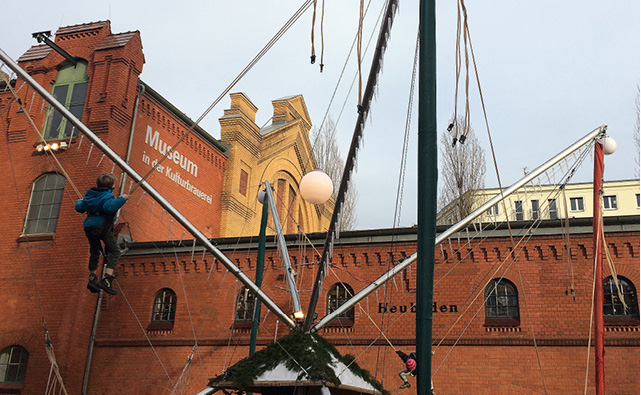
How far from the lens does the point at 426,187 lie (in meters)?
5.61

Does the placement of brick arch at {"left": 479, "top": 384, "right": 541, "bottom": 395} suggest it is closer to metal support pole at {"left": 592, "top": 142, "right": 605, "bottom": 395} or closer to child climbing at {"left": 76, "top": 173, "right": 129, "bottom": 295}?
metal support pole at {"left": 592, "top": 142, "right": 605, "bottom": 395}

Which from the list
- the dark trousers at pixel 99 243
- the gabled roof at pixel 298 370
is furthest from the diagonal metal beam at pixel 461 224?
the dark trousers at pixel 99 243

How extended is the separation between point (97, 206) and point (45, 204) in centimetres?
1256

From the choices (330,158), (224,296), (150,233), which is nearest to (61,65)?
(150,233)

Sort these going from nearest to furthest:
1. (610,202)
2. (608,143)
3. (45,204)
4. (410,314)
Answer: (608,143) → (410,314) → (45,204) → (610,202)

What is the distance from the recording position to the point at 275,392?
6727 millimetres

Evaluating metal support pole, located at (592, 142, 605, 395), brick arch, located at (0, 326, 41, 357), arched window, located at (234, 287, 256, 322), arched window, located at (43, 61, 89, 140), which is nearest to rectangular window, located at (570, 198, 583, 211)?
arched window, located at (234, 287, 256, 322)

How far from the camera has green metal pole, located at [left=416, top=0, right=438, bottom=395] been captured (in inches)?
211

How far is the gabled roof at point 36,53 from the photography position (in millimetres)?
20719

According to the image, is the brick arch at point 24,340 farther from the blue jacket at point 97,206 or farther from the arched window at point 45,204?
the blue jacket at point 97,206

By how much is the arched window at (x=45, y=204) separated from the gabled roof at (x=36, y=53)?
173 inches

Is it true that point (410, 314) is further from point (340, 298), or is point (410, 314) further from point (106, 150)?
point (106, 150)

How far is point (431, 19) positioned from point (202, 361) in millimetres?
13317

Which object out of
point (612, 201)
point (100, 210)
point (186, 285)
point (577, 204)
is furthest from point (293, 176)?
point (612, 201)
